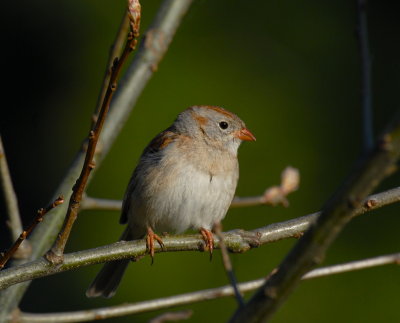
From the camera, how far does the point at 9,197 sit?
123 inches

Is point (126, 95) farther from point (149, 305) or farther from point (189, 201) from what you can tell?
point (149, 305)

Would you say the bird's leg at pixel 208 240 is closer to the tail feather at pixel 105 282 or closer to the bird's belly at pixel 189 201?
the bird's belly at pixel 189 201

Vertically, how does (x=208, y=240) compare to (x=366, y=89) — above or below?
below

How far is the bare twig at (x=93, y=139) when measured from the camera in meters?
2.05

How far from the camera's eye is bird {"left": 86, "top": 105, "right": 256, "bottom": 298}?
13.9ft

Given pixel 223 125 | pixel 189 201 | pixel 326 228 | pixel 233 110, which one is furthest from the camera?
pixel 233 110

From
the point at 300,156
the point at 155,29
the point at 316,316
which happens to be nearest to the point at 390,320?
the point at 316,316

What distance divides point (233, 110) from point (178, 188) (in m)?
2.90

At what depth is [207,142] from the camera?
15.6ft

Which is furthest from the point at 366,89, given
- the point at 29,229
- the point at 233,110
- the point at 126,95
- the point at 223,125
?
the point at 233,110

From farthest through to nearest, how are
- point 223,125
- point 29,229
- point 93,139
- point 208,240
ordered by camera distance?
point 223,125 < point 208,240 < point 29,229 < point 93,139

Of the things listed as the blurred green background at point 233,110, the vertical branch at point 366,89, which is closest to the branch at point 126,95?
the vertical branch at point 366,89

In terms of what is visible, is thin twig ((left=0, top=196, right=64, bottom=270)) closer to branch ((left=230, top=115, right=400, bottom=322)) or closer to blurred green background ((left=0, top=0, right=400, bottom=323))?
branch ((left=230, top=115, right=400, bottom=322))

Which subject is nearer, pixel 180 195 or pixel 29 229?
pixel 29 229
